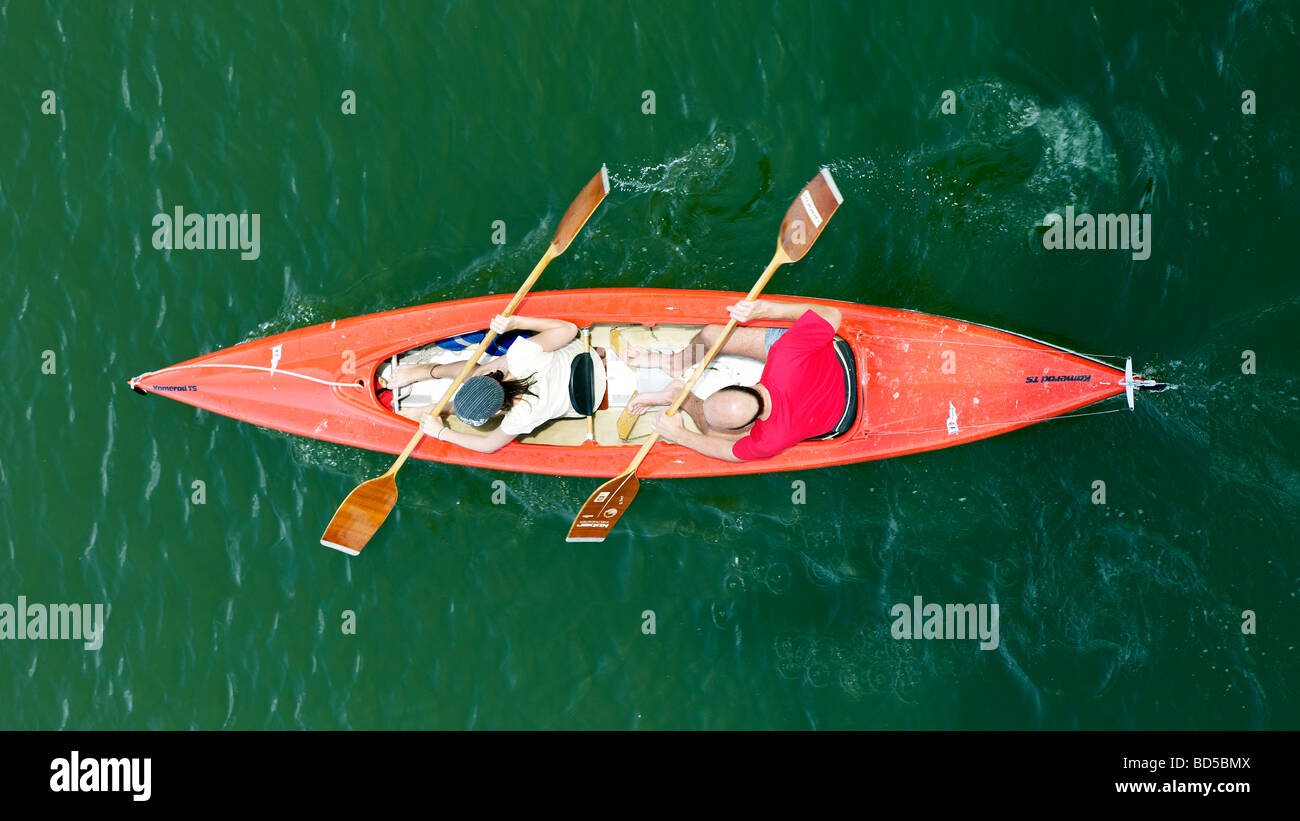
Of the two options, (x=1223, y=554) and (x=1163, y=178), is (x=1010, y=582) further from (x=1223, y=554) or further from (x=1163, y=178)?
(x=1163, y=178)

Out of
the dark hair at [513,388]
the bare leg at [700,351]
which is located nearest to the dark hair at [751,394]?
the bare leg at [700,351]

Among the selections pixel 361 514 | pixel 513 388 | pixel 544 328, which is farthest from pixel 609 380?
pixel 361 514

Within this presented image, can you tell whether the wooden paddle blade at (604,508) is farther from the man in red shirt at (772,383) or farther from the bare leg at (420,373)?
the bare leg at (420,373)

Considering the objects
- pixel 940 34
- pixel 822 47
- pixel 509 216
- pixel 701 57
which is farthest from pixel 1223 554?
pixel 509 216

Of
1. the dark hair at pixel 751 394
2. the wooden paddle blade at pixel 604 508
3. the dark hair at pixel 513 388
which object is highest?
the dark hair at pixel 513 388

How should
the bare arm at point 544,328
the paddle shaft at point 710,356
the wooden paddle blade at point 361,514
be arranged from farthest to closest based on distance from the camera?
the wooden paddle blade at point 361,514 → the bare arm at point 544,328 → the paddle shaft at point 710,356

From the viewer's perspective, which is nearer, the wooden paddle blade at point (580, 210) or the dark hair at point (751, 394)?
the dark hair at point (751, 394)
